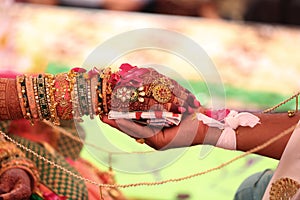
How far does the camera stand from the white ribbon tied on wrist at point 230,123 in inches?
51.6

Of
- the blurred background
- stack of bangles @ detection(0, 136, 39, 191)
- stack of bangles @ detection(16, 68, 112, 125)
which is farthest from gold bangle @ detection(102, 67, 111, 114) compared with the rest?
the blurred background

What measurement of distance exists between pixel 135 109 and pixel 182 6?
308 centimetres

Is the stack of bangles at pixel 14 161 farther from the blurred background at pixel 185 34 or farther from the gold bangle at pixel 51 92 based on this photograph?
the blurred background at pixel 185 34

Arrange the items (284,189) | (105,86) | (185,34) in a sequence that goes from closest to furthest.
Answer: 1. (105,86)
2. (284,189)
3. (185,34)

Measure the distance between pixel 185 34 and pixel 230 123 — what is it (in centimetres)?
270

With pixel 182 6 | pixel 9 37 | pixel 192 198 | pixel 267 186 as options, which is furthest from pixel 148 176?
pixel 182 6

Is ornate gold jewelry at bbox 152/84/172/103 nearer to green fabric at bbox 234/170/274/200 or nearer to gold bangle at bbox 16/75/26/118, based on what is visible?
gold bangle at bbox 16/75/26/118

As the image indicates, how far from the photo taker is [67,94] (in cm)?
127

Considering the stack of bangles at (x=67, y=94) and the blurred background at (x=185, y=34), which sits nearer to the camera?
the stack of bangles at (x=67, y=94)

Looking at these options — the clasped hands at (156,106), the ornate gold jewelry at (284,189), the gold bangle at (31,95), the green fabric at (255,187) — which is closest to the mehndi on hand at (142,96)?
the clasped hands at (156,106)

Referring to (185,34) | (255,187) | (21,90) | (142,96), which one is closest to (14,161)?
(21,90)

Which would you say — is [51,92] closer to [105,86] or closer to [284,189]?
[105,86]

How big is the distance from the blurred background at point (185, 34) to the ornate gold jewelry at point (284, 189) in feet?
4.22

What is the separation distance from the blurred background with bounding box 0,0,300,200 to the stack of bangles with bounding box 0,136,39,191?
1.22m
